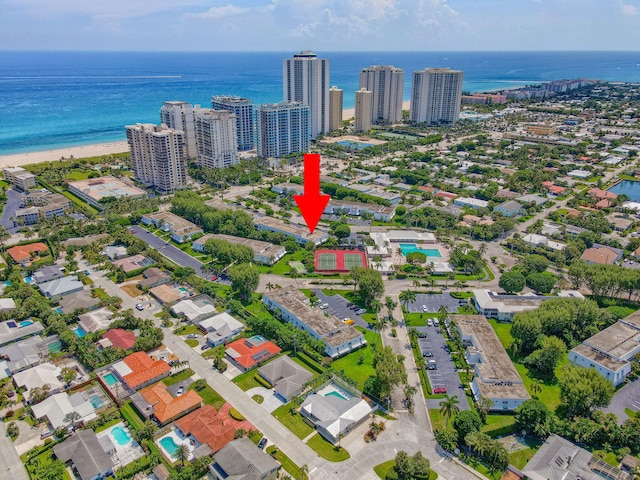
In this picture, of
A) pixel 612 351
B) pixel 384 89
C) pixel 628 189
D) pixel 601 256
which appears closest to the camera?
pixel 612 351

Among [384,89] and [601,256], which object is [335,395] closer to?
[601,256]

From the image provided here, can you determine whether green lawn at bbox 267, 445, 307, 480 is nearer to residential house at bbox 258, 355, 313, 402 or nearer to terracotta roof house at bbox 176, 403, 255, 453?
terracotta roof house at bbox 176, 403, 255, 453

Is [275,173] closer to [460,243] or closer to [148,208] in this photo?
[148,208]

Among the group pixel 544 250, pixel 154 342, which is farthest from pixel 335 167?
pixel 154 342

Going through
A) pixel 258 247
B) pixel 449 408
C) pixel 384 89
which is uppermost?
pixel 384 89

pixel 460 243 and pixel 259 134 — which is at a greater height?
pixel 259 134

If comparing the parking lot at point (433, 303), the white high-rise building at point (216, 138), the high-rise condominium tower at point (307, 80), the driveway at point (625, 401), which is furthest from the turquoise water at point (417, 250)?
the high-rise condominium tower at point (307, 80)

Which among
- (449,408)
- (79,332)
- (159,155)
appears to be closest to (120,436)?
(79,332)
